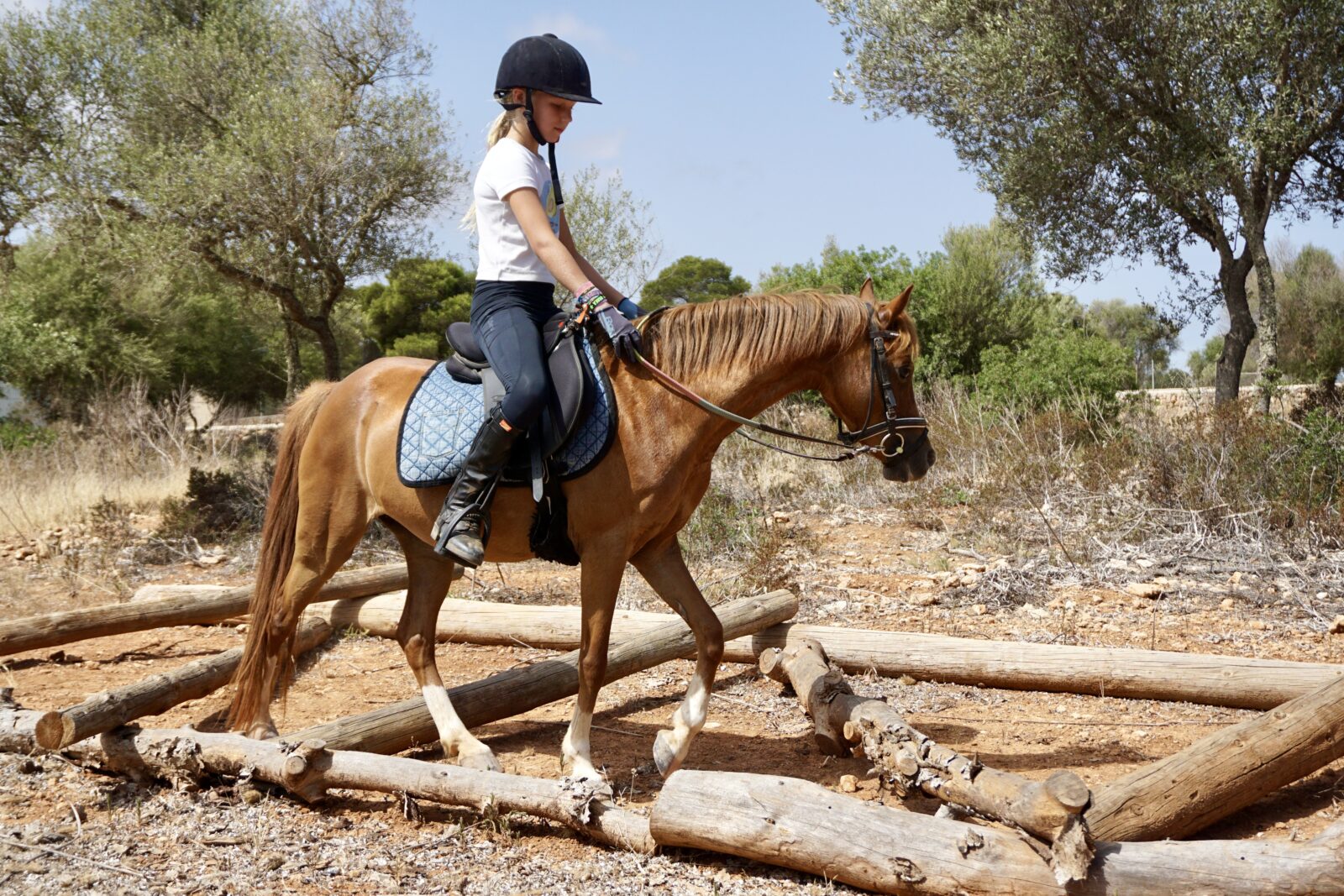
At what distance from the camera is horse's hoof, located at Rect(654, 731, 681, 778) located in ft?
16.4

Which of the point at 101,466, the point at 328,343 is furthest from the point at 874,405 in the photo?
the point at 328,343

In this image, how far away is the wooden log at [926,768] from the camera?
10.8 ft

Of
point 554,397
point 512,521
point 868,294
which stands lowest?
point 512,521

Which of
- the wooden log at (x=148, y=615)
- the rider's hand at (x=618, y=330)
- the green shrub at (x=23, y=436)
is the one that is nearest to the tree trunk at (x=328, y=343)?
the green shrub at (x=23, y=436)

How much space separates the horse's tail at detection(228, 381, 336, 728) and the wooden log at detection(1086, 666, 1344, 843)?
417cm

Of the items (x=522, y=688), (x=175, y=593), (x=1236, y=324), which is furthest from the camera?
(x=1236, y=324)

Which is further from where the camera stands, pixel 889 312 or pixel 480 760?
pixel 480 760

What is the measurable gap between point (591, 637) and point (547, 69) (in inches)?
105

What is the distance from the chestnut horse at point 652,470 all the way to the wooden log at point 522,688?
19cm

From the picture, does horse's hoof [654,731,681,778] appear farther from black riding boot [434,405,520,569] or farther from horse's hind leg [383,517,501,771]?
black riding boot [434,405,520,569]

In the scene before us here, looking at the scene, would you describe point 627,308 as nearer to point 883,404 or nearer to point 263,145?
point 883,404

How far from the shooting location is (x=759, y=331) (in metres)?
4.87

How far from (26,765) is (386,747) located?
167 centimetres

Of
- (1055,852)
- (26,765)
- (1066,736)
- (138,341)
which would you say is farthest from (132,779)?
(138,341)
